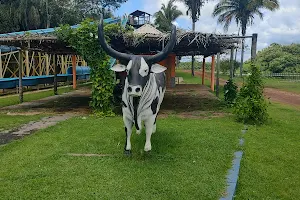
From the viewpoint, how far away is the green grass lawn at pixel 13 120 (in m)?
8.23

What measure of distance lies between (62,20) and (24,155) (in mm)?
25789

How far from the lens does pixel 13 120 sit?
354 inches

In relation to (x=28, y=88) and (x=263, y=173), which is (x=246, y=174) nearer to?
(x=263, y=173)

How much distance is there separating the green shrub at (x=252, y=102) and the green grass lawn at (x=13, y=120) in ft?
18.4

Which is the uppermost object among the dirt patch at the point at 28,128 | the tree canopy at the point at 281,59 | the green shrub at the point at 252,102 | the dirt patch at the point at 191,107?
the tree canopy at the point at 281,59

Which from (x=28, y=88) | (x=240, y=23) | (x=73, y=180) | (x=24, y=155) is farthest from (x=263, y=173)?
(x=240, y=23)

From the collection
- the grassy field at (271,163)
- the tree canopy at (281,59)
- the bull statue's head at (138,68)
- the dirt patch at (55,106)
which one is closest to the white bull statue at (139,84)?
the bull statue's head at (138,68)

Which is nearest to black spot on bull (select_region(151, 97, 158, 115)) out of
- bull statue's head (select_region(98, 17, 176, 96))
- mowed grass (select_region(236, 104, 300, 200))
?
bull statue's head (select_region(98, 17, 176, 96))

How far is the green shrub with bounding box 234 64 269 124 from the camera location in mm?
8688

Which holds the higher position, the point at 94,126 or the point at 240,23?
the point at 240,23

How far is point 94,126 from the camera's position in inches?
318

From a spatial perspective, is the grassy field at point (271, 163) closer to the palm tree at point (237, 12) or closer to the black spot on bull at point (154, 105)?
the black spot on bull at point (154, 105)

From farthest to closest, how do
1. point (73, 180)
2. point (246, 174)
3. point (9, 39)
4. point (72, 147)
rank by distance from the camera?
point (9, 39) < point (72, 147) < point (246, 174) < point (73, 180)

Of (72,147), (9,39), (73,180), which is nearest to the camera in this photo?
(73,180)
